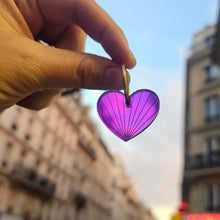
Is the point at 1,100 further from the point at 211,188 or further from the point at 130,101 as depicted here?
the point at 211,188

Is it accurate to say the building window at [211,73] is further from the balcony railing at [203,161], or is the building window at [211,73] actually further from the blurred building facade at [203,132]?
the balcony railing at [203,161]

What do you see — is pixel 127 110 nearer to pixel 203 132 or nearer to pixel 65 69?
pixel 65 69

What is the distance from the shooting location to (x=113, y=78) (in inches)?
80.9

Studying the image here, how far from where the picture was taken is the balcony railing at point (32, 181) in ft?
80.3

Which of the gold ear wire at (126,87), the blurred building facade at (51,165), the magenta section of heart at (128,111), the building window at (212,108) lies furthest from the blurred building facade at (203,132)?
the gold ear wire at (126,87)

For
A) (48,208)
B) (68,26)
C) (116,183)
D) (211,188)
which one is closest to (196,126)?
(211,188)

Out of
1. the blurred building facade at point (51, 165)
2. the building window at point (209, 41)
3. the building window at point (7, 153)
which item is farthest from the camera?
the building window at point (209, 41)

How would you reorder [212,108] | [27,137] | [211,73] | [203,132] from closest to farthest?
[203,132]
[212,108]
[211,73]
[27,137]

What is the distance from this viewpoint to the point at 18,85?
2.04 metres

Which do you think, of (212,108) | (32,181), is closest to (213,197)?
(212,108)

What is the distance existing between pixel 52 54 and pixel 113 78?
1.56 feet

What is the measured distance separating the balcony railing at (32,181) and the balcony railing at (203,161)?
47.3ft

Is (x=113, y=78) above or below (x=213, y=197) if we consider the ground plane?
below

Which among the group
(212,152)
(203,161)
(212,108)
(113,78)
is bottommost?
(113,78)
